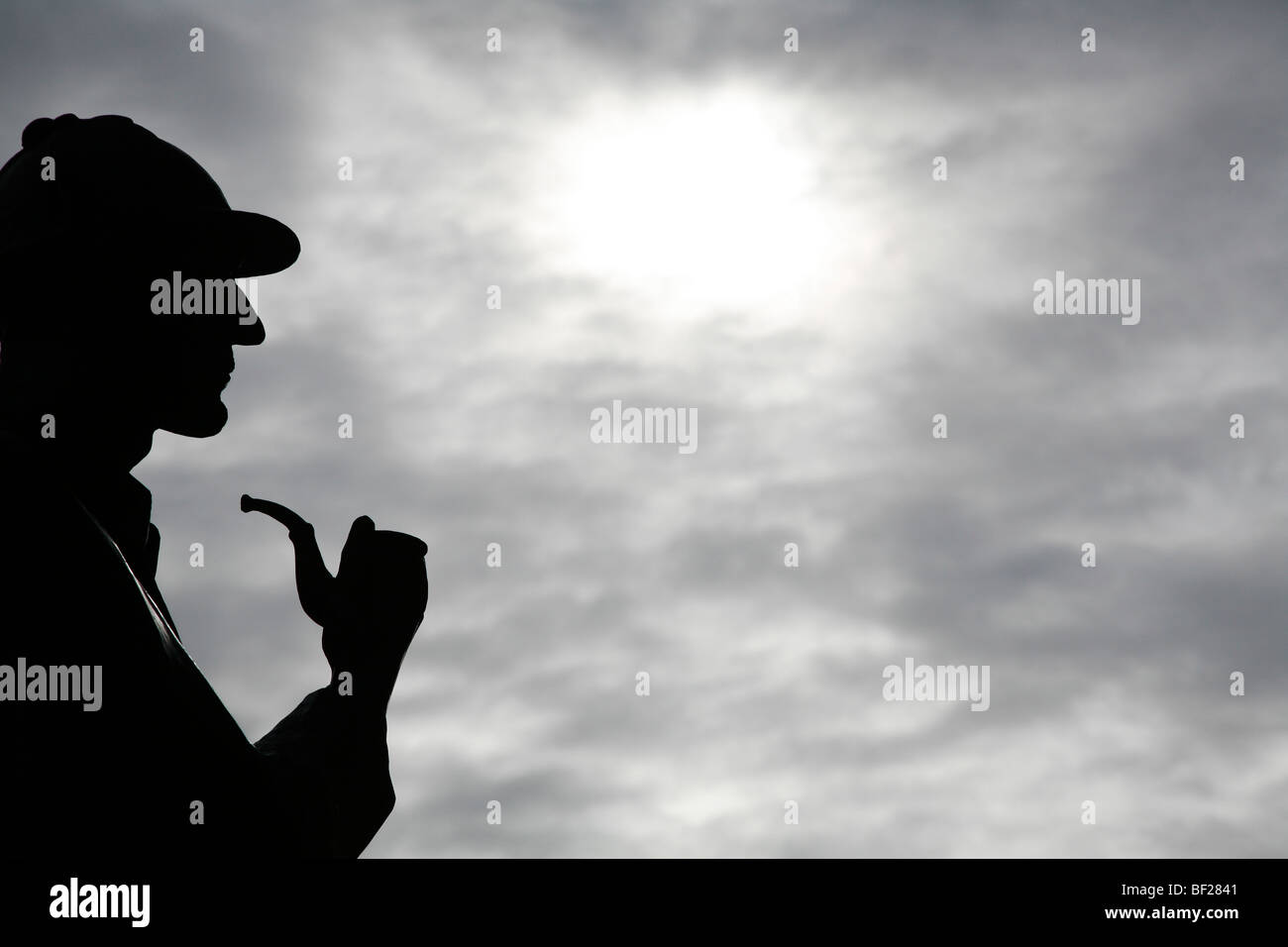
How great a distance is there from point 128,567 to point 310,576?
80cm

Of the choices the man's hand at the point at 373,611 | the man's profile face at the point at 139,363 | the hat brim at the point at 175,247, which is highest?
the hat brim at the point at 175,247

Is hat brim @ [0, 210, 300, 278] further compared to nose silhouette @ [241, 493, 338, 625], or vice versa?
nose silhouette @ [241, 493, 338, 625]

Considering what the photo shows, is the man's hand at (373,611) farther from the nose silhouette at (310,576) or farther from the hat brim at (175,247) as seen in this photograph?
the hat brim at (175,247)

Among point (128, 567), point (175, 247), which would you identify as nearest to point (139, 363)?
point (175, 247)

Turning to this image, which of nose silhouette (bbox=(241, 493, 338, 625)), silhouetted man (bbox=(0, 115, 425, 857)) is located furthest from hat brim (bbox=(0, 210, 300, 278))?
nose silhouette (bbox=(241, 493, 338, 625))

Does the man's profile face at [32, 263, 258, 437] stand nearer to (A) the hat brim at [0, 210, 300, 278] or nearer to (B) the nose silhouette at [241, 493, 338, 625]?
(A) the hat brim at [0, 210, 300, 278]

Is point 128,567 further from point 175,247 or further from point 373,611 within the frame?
point 175,247

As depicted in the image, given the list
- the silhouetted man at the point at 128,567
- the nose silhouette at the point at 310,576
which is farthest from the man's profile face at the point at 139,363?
the nose silhouette at the point at 310,576

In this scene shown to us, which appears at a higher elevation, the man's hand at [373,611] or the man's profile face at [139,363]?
the man's profile face at [139,363]

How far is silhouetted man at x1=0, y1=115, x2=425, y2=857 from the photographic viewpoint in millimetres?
4672

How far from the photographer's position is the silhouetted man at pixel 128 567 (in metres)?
4.67
